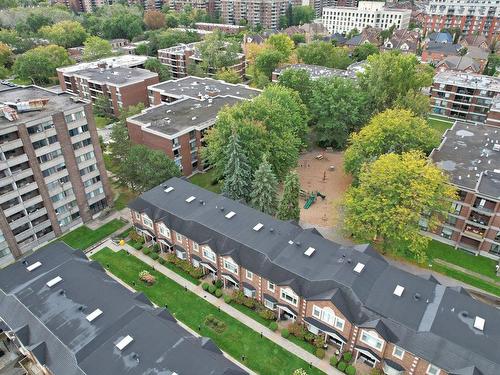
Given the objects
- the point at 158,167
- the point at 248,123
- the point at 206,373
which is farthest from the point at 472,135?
the point at 206,373

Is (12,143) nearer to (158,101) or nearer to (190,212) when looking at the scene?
(190,212)

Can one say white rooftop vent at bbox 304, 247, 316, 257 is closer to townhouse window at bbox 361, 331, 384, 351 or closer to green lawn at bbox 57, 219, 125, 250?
townhouse window at bbox 361, 331, 384, 351

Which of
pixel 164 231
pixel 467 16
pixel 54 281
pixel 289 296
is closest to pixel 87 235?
pixel 164 231

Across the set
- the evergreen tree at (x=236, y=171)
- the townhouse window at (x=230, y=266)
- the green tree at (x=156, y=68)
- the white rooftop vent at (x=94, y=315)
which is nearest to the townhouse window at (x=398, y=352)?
the townhouse window at (x=230, y=266)

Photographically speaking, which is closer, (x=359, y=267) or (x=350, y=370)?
(x=350, y=370)

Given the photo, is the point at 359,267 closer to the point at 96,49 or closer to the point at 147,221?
the point at 147,221

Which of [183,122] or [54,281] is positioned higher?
[183,122]
